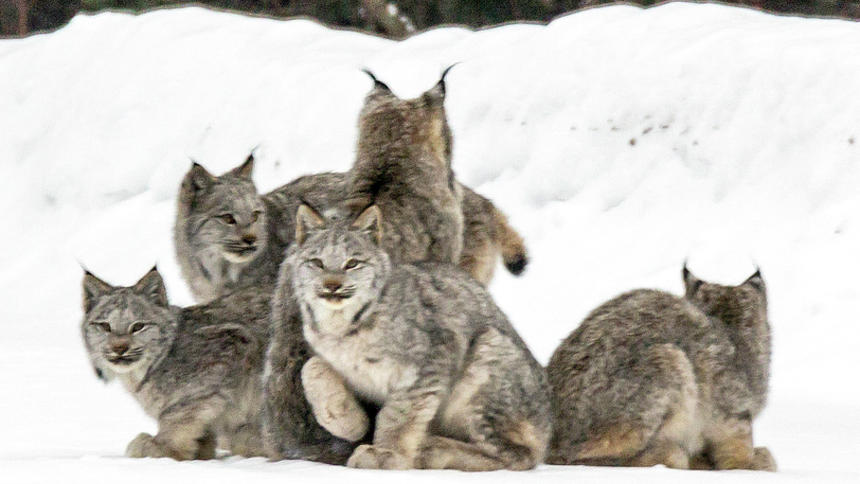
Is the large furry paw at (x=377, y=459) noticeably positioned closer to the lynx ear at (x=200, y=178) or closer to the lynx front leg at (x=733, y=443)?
the lynx front leg at (x=733, y=443)

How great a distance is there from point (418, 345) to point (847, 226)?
19.8 ft

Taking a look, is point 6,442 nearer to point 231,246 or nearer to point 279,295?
point 231,246

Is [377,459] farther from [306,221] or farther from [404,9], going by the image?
[404,9]

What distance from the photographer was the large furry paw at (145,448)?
6.86 meters

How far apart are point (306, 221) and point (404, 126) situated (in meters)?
1.56

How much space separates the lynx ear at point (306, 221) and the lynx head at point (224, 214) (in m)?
1.80

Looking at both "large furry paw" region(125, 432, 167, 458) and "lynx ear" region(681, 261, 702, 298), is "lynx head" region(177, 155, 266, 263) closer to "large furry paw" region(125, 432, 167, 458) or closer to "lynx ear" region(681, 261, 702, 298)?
"large furry paw" region(125, 432, 167, 458)

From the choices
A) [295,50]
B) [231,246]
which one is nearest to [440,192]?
[231,246]

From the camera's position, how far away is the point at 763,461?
701 centimetres

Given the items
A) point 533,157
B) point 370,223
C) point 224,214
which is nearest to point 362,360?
point 370,223

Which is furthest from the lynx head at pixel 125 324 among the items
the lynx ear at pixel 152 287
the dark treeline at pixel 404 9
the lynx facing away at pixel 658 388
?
the dark treeline at pixel 404 9

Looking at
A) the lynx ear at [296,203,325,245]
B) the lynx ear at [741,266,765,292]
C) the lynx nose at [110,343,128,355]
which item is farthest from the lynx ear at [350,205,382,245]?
the lynx ear at [741,266,765,292]

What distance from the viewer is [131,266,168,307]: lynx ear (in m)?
7.11

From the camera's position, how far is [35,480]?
5.71m
